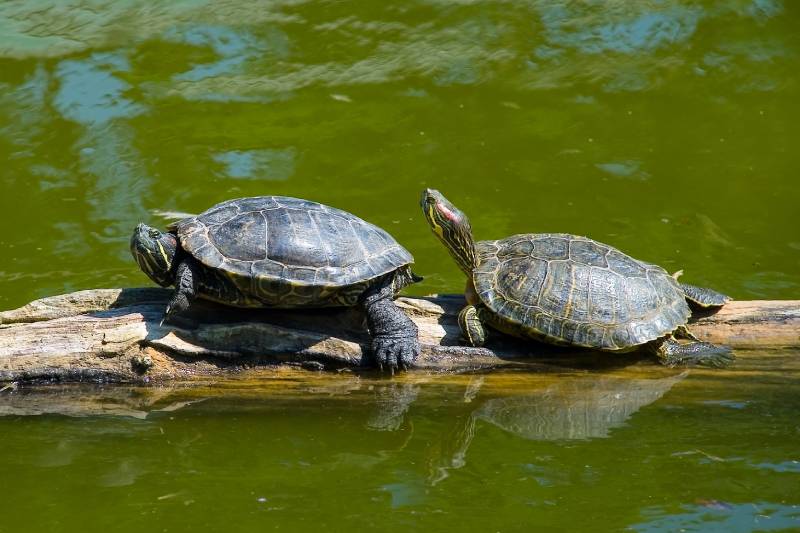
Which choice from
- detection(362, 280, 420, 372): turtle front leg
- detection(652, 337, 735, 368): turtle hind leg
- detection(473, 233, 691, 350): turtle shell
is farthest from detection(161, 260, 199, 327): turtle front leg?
detection(652, 337, 735, 368): turtle hind leg

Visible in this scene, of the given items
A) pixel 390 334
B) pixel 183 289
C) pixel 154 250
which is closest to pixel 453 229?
pixel 390 334

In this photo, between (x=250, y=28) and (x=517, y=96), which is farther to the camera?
(x=250, y=28)

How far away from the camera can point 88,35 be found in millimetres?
11539

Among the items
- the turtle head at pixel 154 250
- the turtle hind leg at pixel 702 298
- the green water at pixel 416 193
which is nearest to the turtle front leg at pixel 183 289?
the turtle head at pixel 154 250

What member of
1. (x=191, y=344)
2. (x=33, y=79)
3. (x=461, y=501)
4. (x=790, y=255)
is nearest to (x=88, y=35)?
(x=33, y=79)

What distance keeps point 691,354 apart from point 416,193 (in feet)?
13.0

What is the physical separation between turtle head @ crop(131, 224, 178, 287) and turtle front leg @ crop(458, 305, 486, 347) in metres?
1.64

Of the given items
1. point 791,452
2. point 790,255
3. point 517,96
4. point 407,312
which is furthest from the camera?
point 517,96

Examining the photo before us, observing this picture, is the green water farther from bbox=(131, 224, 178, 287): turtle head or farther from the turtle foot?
bbox=(131, 224, 178, 287): turtle head

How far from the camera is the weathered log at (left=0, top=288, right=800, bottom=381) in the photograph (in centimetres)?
533

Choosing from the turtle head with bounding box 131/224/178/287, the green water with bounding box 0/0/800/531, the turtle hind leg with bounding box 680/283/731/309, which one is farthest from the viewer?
the turtle hind leg with bounding box 680/283/731/309

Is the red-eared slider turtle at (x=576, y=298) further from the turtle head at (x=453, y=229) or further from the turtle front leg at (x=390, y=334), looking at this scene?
the turtle front leg at (x=390, y=334)

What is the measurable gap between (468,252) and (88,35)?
24.9ft

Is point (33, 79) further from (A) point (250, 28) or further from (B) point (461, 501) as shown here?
(B) point (461, 501)
